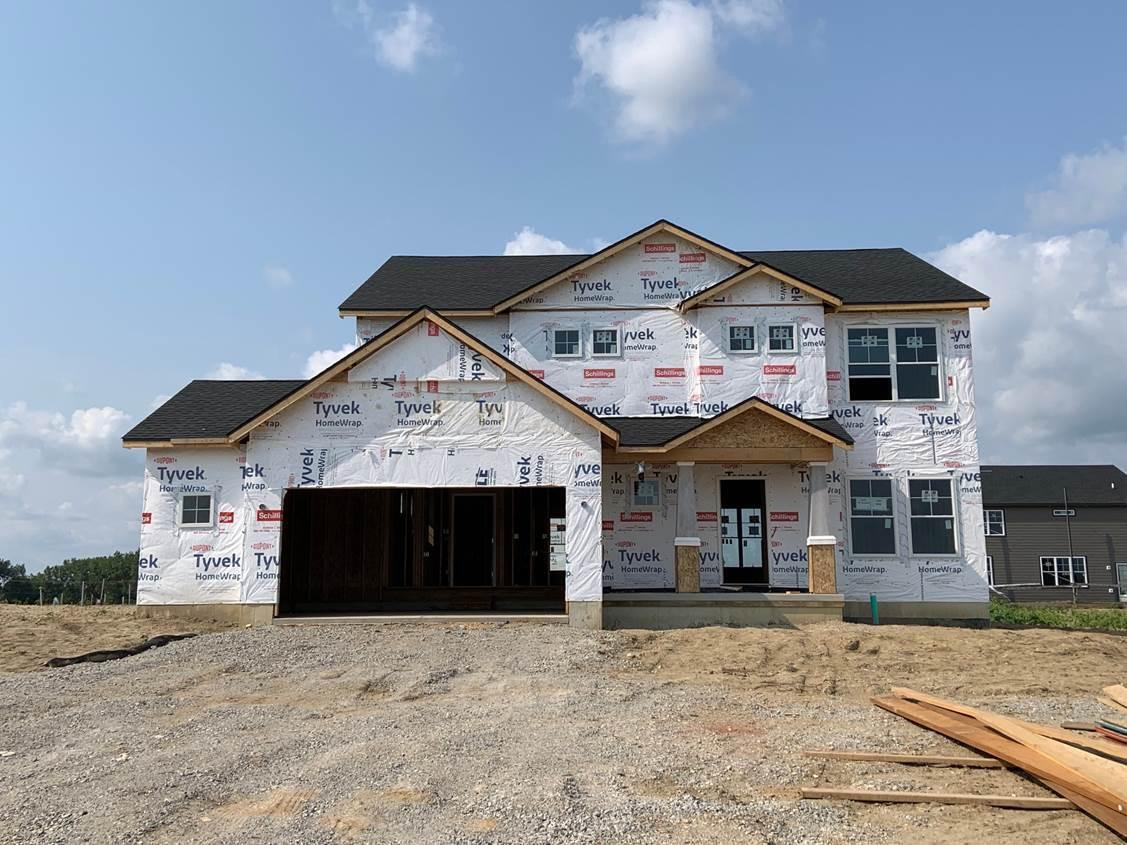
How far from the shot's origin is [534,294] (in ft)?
65.4

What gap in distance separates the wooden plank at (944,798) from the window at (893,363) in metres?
13.8

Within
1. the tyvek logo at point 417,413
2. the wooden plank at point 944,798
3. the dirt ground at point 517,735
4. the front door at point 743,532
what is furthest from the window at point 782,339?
the wooden plank at point 944,798

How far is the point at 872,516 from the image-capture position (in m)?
18.9

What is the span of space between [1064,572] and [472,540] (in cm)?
3365

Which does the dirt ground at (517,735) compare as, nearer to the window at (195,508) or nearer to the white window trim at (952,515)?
the window at (195,508)

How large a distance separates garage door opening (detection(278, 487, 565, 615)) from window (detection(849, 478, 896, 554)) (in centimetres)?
649

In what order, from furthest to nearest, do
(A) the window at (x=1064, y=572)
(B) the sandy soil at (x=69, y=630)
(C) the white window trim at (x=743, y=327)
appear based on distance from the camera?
(A) the window at (x=1064, y=572)
(C) the white window trim at (x=743, y=327)
(B) the sandy soil at (x=69, y=630)

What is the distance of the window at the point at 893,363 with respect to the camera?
1930 cm

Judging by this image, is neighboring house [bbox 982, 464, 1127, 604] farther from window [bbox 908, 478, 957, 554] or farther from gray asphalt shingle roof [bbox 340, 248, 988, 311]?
window [bbox 908, 478, 957, 554]

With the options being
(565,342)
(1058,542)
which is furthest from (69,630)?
(1058,542)

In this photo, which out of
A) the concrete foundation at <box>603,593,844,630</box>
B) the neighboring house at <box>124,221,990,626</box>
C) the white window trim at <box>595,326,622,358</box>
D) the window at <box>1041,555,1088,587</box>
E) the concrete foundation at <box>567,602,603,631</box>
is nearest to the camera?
the concrete foundation at <box>567,602,603,631</box>

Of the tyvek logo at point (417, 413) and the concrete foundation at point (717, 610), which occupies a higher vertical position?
the tyvek logo at point (417, 413)

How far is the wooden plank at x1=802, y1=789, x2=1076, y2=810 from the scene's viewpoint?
6297 millimetres

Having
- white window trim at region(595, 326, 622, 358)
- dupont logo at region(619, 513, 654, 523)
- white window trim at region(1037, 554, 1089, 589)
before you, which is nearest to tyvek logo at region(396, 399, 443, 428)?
white window trim at region(595, 326, 622, 358)
